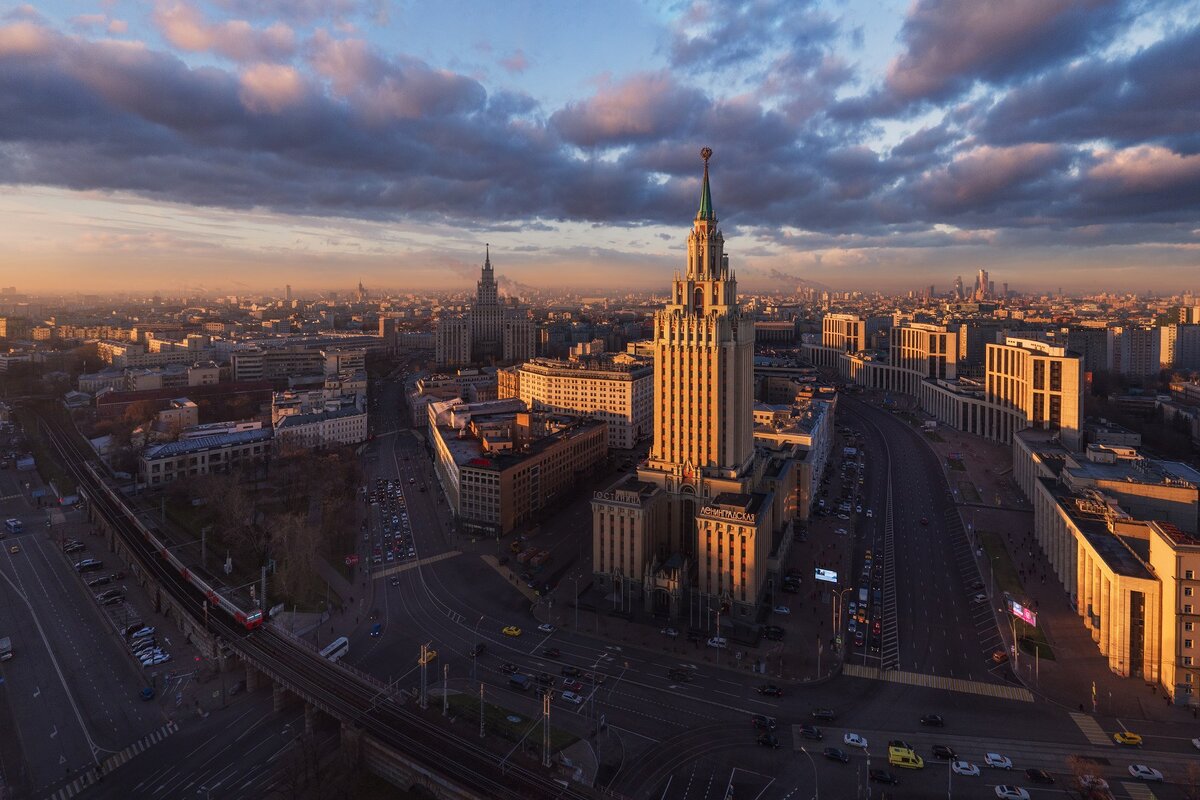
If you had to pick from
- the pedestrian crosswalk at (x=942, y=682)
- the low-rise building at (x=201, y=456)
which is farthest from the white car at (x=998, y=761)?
the low-rise building at (x=201, y=456)

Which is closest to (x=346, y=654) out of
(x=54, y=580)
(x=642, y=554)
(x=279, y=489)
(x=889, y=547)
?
(x=642, y=554)

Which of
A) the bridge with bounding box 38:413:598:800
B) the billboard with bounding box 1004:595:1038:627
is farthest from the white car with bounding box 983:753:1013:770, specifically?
the bridge with bounding box 38:413:598:800

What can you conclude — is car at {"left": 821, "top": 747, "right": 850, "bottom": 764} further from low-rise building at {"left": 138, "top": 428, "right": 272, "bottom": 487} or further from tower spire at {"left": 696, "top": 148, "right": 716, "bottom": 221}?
low-rise building at {"left": 138, "top": 428, "right": 272, "bottom": 487}

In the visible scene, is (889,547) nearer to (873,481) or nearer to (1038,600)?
(1038,600)

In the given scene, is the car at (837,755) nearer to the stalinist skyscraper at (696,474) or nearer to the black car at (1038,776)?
the black car at (1038,776)

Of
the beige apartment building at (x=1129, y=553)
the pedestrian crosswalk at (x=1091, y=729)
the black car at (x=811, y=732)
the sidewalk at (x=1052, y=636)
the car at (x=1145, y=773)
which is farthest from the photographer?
the beige apartment building at (x=1129, y=553)

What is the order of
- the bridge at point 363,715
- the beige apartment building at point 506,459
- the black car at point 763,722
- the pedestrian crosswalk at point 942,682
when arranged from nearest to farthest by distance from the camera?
the bridge at point 363,715
the black car at point 763,722
the pedestrian crosswalk at point 942,682
the beige apartment building at point 506,459

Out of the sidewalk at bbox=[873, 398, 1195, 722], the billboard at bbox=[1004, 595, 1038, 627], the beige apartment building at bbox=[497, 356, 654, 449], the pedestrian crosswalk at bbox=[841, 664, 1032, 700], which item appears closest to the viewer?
the sidewalk at bbox=[873, 398, 1195, 722]
